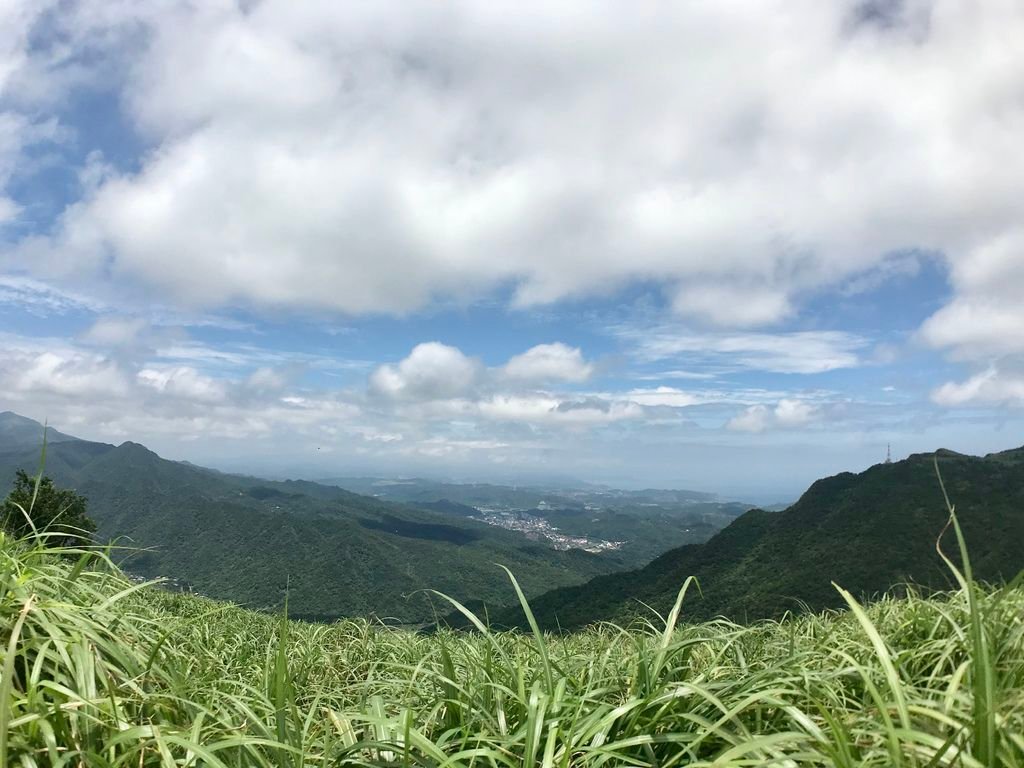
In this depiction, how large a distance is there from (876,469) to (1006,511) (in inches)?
1089

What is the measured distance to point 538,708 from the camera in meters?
2.16

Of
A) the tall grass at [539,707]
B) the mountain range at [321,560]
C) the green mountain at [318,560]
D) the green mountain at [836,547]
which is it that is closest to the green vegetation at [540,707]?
the tall grass at [539,707]

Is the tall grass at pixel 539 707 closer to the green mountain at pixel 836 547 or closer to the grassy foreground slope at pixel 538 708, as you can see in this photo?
the grassy foreground slope at pixel 538 708

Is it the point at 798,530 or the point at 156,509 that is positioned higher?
the point at 798,530

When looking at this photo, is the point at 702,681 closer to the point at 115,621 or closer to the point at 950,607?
the point at 950,607

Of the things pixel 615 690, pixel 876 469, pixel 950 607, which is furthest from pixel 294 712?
pixel 876 469

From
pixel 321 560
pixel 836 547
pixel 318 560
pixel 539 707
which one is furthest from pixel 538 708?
pixel 318 560

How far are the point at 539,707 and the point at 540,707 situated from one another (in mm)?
→ 61

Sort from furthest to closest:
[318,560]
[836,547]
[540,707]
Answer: [318,560] < [836,547] < [540,707]

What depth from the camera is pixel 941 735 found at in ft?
5.77

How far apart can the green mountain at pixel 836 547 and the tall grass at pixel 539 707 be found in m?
34.9

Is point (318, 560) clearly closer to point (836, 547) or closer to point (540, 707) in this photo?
point (836, 547)

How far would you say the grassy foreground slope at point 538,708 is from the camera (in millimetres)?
1722

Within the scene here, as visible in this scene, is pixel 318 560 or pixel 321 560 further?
pixel 318 560
